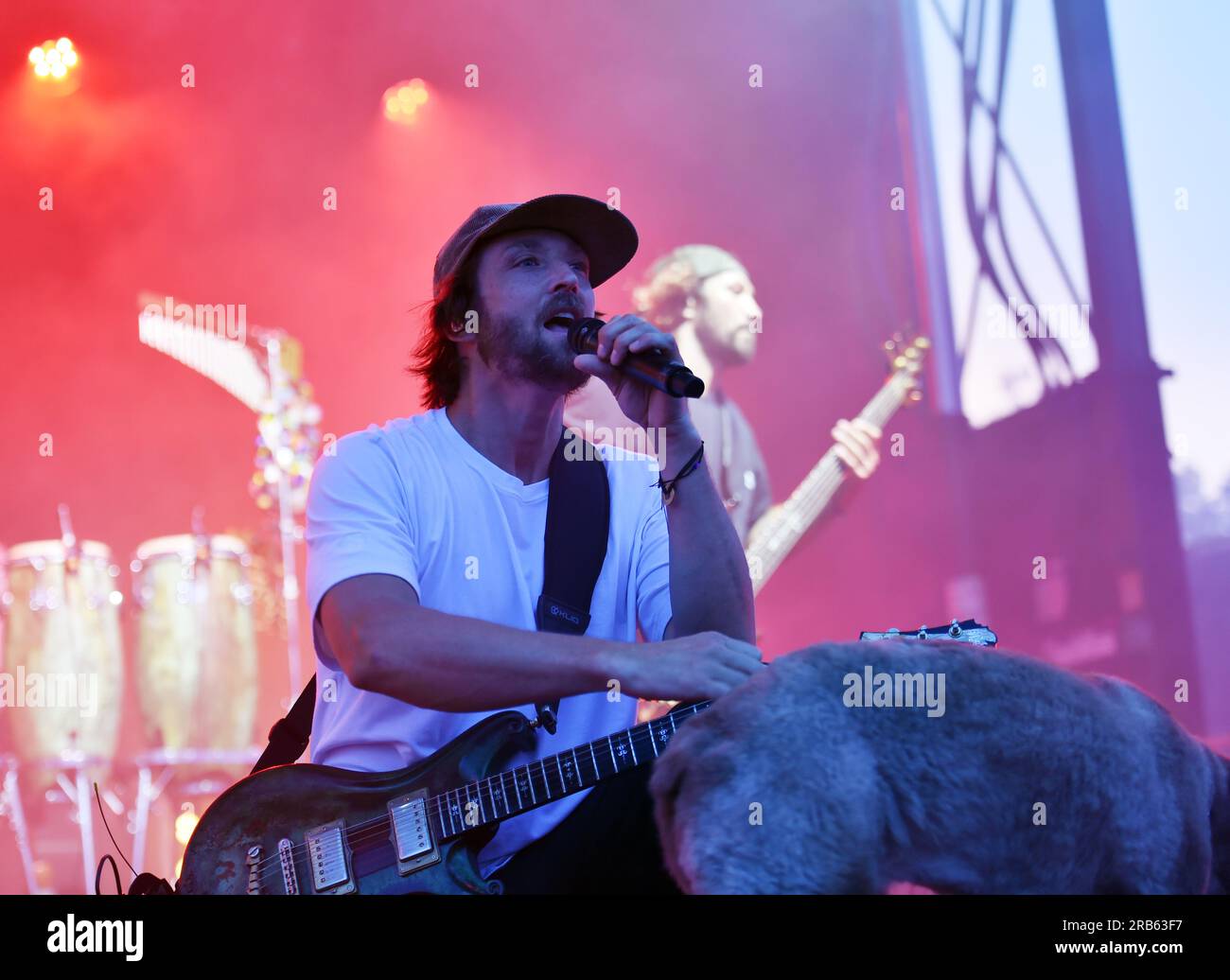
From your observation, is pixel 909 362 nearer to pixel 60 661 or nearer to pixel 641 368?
pixel 641 368

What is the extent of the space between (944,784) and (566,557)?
0.92m

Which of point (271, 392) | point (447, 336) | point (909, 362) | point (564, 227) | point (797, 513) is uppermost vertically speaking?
point (271, 392)

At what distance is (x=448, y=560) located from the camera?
5.98ft

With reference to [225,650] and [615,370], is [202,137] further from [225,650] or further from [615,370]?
[615,370]

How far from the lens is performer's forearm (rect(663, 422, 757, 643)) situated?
5.86 ft

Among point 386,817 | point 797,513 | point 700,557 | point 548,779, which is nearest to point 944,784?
point 548,779

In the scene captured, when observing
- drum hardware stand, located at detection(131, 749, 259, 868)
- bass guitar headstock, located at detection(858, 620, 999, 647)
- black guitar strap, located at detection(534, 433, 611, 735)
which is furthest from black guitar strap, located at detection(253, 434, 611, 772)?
drum hardware stand, located at detection(131, 749, 259, 868)

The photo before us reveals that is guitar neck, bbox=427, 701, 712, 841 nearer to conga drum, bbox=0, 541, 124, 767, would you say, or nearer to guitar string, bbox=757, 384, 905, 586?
guitar string, bbox=757, 384, 905, 586

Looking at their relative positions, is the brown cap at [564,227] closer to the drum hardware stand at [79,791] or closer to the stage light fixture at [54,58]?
the drum hardware stand at [79,791]

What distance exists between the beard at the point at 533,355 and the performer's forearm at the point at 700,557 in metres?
0.29

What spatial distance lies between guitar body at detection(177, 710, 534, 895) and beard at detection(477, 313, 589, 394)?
0.67 meters

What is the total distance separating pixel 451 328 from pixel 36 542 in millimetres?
2712
